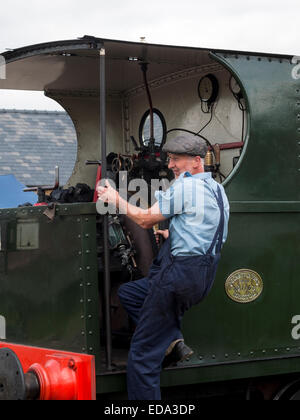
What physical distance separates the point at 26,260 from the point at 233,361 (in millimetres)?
1471

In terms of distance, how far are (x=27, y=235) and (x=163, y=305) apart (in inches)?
43.9

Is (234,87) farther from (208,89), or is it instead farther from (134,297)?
(134,297)

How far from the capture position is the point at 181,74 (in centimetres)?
596

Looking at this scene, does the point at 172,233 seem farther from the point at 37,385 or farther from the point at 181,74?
the point at 181,74

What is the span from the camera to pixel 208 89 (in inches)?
223

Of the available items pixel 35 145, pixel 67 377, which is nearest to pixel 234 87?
pixel 67 377

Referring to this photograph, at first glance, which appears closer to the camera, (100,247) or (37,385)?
(37,385)

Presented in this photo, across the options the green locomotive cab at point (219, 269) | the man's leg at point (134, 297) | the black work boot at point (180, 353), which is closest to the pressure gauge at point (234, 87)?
the green locomotive cab at point (219, 269)

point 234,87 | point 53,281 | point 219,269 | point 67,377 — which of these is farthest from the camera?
point 234,87

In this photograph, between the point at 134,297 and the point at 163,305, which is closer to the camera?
the point at 163,305

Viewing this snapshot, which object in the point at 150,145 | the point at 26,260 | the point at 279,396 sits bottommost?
the point at 279,396

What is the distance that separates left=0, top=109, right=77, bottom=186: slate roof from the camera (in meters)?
19.5

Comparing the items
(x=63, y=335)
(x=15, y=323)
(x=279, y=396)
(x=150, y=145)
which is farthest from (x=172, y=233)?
(x=150, y=145)

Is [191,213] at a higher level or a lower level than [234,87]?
lower
